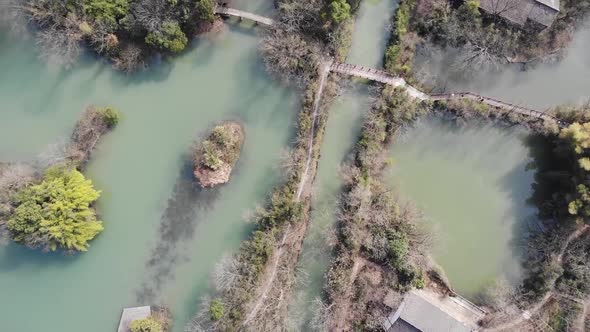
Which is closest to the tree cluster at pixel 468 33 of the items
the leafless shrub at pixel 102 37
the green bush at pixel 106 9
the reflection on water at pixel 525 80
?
the reflection on water at pixel 525 80

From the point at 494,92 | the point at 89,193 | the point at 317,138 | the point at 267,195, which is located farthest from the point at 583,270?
the point at 89,193

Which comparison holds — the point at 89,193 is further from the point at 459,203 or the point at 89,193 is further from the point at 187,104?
the point at 459,203

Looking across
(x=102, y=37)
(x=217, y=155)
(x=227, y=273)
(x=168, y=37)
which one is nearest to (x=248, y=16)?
(x=168, y=37)

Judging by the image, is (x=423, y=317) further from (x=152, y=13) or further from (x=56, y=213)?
(x=152, y=13)

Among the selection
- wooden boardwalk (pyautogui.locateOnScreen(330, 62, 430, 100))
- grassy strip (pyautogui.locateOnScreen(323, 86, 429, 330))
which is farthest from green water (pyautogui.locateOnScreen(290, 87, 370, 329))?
wooden boardwalk (pyautogui.locateOnScreen(330, 62, 430, 100))

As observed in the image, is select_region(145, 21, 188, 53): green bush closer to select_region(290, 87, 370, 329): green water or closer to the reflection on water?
select_region(290, 87, 370, 329): green water
